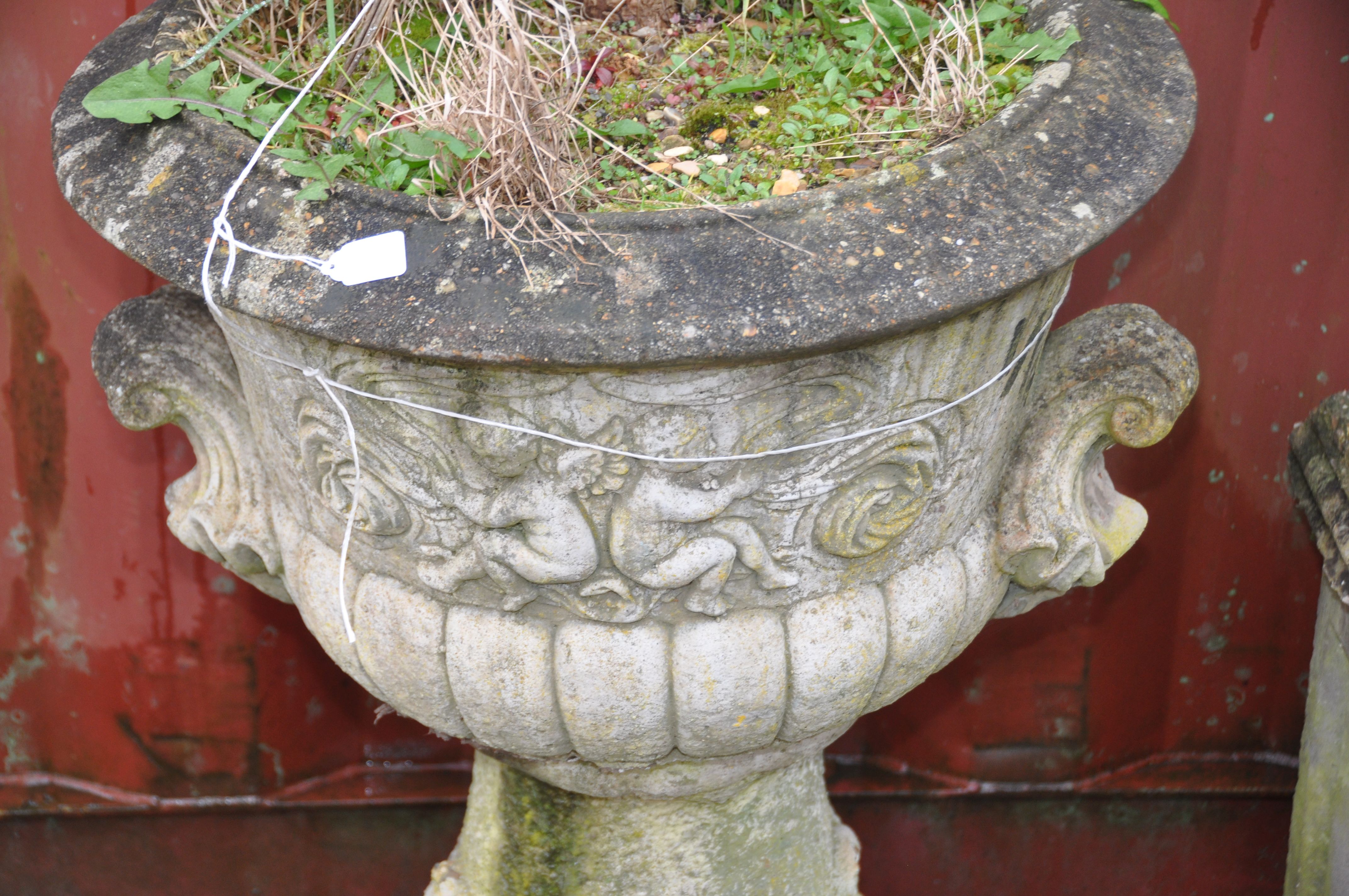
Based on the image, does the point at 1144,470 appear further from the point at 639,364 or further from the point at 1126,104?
the point at 639,364

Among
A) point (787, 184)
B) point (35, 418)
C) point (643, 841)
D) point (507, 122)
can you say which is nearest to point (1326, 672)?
point (643, 841)

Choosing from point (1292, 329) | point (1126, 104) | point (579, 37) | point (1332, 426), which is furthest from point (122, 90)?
point (1292, 329)

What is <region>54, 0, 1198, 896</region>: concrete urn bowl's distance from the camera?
2.87 ft

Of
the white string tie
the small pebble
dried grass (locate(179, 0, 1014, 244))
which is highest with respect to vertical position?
dried grass (locate(179, 0, 1014, 244))

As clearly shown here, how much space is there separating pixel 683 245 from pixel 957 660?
3.80 feet

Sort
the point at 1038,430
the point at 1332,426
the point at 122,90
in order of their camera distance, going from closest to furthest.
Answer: the point at 122,90 < the point at 1038,430 < the point at 1332,426

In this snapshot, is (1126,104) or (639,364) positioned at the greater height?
(1126,104)


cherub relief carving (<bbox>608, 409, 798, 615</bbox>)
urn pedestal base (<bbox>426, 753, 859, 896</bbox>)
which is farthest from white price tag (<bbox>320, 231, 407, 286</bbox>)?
urn pedestal base (<bbox>426, 753, 859, 896</bbox>)

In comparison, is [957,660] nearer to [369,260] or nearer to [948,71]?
[948,71]

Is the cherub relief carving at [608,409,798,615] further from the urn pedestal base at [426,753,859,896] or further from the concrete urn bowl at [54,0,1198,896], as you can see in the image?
the urn pedestal base at [426,753,859,896]

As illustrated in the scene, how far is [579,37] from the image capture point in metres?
1.26

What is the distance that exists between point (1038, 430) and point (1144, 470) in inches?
25.2

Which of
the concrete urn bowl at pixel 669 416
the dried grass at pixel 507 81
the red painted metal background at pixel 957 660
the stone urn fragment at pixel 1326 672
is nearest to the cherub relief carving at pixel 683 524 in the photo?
the concrete urn bowl at pixel 669 416

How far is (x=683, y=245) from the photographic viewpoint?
89 cm
